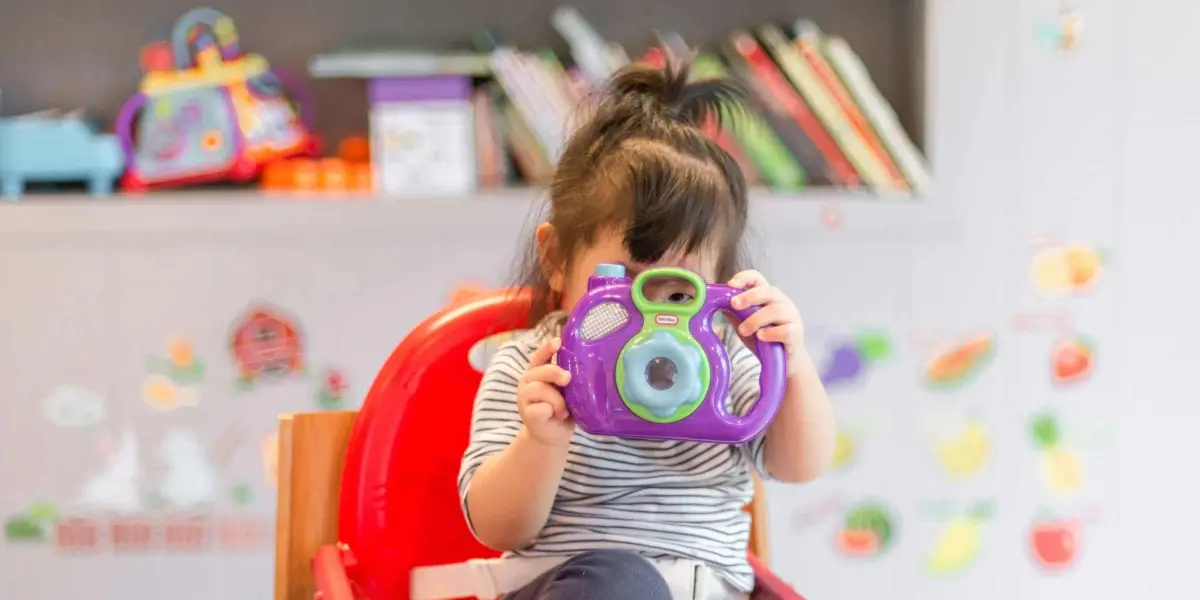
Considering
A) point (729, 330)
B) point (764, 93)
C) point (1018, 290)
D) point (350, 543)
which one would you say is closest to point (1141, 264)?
point (1018, 290)

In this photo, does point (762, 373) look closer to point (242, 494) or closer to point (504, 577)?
point (504, 577)

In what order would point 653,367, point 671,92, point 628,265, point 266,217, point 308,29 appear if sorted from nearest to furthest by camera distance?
point 653,367
point 628,265
point 671,92
point 266,217
point 308,29

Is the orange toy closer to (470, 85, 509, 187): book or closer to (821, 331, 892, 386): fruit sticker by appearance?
(470, 85, 509, 187): book

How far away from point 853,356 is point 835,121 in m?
0.29

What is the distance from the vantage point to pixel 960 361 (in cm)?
125

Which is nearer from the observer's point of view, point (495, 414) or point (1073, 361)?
point (495, 414)

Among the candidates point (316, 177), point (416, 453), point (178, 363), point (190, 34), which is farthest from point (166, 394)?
point (416, 453)

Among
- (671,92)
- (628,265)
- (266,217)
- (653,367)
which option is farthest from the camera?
(266,217)

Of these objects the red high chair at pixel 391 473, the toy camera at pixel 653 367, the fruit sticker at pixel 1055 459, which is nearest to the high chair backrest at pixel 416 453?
the red high chair at pixel 391 473

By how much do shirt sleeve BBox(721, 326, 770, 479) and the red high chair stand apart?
0.27ft

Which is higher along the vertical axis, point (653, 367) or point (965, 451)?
point (653, 367)

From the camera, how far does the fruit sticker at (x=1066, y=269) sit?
125cm

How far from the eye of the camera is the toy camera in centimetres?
53

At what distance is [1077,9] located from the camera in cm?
124
